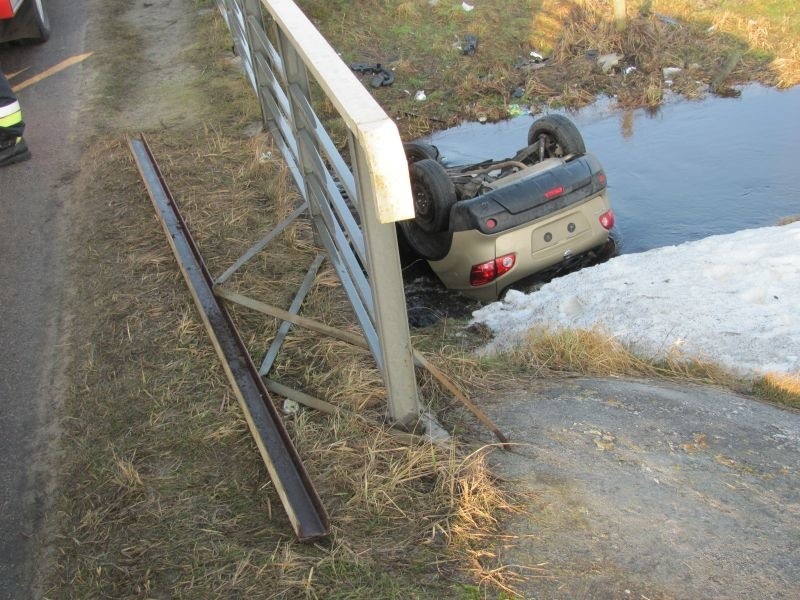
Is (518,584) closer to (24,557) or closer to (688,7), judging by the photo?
(24,557)

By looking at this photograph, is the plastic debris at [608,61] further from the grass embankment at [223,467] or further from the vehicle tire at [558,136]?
the grass embankment at [223,467]

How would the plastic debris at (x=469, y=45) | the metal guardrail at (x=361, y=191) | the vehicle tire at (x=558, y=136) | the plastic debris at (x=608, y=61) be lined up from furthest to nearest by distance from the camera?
the plastic debris at (x=469, y=45), the plastic debris at (x=608, y=61), the vehicle tire at (x=558, y=136), the metal guardrail at (x=361, y=191)

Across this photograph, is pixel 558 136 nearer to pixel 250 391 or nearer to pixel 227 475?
Result: pixel 250 391

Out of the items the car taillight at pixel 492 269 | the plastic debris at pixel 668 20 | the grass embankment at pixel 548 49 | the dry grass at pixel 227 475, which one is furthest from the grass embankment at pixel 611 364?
the plastic debris at pixel 668 20

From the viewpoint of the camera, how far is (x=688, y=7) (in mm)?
13805

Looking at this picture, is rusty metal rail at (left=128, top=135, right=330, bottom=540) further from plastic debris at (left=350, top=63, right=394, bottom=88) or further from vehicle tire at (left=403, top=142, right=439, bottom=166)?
plastic debris at (left=350, top=63, right=394, bottom=88)

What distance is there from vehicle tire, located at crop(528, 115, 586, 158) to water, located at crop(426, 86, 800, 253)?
3.53 ft

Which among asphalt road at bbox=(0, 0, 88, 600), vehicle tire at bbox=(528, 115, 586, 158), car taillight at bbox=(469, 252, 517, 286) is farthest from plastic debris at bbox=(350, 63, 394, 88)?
car taillight at bbox=(469, 252, 517, 286)

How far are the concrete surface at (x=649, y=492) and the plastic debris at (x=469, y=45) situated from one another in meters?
9.09

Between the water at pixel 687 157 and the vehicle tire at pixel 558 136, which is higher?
the vehicle tire at pixel 558 136

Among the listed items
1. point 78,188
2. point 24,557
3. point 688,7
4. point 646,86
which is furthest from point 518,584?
point 688,7

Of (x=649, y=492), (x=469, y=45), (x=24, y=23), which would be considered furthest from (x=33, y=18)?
(x=649, y=492)

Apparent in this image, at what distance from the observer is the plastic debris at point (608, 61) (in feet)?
39.8

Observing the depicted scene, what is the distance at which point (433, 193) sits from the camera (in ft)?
21.3
